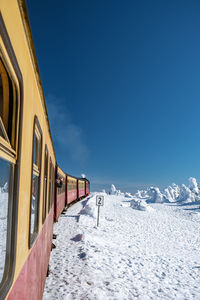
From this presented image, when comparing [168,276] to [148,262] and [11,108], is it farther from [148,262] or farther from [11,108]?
[11,108]

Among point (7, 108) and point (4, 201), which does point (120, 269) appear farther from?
point (7, 108)

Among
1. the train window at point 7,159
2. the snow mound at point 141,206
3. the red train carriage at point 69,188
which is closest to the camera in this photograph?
the train window at point 7,159

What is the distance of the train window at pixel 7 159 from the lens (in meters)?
1.16

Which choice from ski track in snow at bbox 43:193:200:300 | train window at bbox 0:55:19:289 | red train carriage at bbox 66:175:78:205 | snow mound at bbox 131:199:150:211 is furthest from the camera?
snow mound at bbox 131:199:150:211

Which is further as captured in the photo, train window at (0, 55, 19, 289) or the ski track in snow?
the ski track in snow

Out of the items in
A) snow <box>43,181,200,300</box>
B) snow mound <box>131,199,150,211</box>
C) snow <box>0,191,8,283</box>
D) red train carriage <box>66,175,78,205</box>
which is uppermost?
snow <box>0,191,8,283</box>

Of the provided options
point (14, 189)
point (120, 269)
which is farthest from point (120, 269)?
point (14, 189)

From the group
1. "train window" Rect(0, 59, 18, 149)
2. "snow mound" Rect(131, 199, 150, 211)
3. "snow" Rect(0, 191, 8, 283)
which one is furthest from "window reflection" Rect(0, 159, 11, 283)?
"snow mound" Rect(131, 199, 150, 211)

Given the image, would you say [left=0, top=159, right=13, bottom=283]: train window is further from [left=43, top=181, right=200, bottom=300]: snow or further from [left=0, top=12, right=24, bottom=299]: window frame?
[left=43, top=181, right=200, bottom=300]: snow

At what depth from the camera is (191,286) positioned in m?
5.96

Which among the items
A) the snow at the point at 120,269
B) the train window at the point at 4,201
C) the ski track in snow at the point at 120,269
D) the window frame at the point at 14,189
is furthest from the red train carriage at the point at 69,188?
the train window at the point at 4,201

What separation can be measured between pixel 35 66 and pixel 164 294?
6203 mm

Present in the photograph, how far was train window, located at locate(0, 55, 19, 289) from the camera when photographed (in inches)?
45.7

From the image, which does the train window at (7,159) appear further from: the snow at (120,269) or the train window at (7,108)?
the snow at (120,269)
